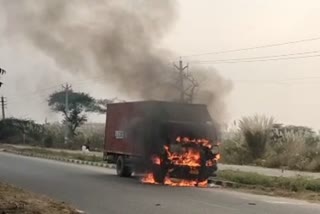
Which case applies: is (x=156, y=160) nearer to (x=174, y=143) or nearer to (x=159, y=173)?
(x=159, y=173)

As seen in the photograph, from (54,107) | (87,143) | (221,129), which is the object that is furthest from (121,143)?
(54,107)

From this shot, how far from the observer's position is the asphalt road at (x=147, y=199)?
1300 cm

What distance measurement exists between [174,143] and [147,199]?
5267 mm

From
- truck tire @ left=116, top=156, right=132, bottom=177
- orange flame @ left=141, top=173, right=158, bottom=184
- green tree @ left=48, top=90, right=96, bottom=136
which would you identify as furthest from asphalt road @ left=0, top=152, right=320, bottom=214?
green tree @ left=48, top=90, right=96, bottom=136

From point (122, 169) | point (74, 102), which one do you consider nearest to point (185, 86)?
point (122, 169)

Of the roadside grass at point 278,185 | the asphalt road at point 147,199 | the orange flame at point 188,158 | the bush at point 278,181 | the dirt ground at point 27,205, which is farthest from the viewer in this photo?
the orange flame at point 188,158

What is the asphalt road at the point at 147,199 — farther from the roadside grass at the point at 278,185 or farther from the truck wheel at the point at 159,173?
the roadside grass at the point at 278,185

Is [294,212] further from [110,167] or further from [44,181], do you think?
[110,167]

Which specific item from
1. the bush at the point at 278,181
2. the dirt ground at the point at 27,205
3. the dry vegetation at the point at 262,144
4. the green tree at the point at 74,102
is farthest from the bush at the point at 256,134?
the green tree at the point at 74,102

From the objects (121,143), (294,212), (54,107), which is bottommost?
(294,212)

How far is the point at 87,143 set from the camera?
5225cm

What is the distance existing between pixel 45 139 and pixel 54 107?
628 inches

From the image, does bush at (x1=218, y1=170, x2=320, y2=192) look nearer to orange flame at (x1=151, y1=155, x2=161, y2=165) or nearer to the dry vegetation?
orange flame at (x1=151, y1=155, x2=161, y2=165)

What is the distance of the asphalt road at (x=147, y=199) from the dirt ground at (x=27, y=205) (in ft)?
2.20
